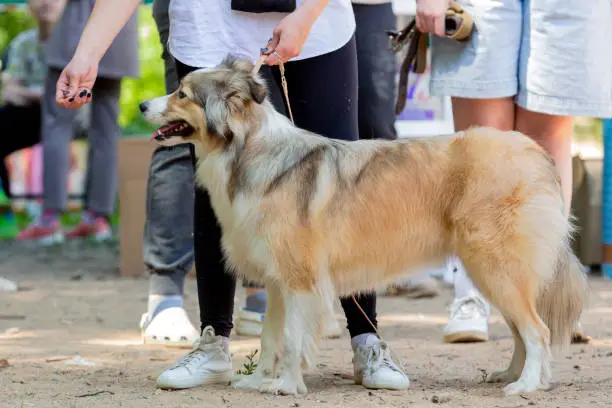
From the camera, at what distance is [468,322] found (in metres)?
4.93

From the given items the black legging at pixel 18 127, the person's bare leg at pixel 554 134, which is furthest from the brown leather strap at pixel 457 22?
the black legging at pixel 18 127

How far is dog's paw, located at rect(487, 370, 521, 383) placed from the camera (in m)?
4.00

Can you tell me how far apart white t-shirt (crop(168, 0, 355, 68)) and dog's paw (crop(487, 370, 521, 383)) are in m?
1.38

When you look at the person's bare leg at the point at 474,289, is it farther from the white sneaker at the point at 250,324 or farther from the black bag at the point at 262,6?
the black bag at the point at 262,6

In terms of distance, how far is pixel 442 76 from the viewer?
4.90 meters

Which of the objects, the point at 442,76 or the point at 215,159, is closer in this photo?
the point at 215,159

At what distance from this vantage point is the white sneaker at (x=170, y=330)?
485cm

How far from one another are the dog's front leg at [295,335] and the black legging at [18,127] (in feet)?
20.3

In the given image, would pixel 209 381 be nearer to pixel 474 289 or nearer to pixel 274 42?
pixel 274 42

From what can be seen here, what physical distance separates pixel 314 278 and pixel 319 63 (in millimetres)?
813

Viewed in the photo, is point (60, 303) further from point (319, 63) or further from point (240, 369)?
point (319, 63)

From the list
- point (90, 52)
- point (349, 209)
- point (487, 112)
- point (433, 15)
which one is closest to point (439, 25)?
point (433, 15)

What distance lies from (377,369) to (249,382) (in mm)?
477

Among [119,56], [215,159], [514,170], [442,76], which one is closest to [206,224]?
[215,159]
